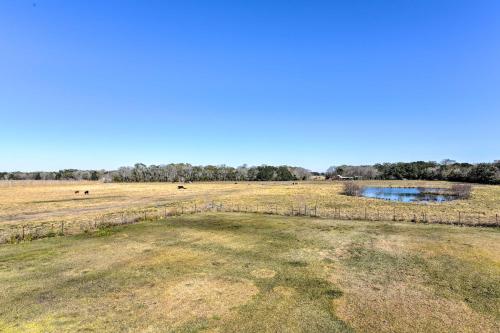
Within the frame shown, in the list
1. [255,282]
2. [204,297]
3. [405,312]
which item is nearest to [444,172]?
[405,312]

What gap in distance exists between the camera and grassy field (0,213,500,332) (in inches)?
509

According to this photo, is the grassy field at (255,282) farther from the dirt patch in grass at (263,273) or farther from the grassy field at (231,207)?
the grassy field at (231,207)

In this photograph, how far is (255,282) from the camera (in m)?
17.3

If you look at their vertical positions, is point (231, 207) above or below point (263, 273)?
above

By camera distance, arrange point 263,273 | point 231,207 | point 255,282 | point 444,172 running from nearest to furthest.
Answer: point 255,282
point 263,273
point 231,207
point 444,172

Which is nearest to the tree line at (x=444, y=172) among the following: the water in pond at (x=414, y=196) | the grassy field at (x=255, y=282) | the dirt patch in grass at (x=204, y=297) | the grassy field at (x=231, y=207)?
the water in pond at (x=414, y=196)

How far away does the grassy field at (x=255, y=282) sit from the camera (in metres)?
12.9

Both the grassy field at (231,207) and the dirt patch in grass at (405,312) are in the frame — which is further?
the grassy field at (231,207)

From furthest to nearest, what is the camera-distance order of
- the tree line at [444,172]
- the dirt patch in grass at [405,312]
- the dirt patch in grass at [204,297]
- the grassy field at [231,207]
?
the tree line at [444,172], the grassy field at [231,207], the dirt patch in grass at [204,297], the dirt patch in grass at [405,312]

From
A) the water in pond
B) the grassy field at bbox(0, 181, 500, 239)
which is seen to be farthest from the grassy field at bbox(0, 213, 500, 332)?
the water in pond

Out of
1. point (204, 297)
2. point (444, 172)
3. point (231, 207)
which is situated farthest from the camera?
point (444, 172)

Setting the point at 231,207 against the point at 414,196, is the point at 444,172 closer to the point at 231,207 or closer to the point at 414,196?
the point at 414,196

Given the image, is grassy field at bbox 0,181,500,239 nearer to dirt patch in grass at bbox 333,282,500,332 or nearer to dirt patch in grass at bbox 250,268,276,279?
dirt patch in grass at bbox 250,268,276,279

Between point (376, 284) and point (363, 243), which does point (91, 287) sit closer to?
point (376, 284)
